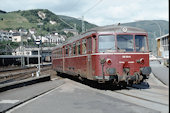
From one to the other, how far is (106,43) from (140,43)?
1775 mm

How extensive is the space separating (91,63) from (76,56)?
316 cm

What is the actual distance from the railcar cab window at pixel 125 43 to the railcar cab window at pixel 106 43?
0.30 metres

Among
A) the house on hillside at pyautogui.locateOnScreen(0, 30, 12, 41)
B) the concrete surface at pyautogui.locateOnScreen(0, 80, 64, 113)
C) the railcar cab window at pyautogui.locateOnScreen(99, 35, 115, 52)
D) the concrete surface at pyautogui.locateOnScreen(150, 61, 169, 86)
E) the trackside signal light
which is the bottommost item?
the concrete surface at pyautogui.locateOnScreen(0, 80, 64, 113)

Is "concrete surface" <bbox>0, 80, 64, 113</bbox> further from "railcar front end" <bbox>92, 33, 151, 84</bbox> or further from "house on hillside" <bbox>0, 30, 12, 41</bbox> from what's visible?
"house on hillside" <bbox>0, 30, 12, 41</bbox>

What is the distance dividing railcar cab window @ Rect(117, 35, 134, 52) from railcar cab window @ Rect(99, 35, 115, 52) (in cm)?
30

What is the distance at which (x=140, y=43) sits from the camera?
1217cm

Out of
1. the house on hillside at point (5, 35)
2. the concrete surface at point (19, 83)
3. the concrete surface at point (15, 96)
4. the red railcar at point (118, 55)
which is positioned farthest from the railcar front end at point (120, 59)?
the house on hillside at point (5, 35)

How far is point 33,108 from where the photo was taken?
8055 mm

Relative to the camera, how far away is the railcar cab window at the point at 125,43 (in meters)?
11.8

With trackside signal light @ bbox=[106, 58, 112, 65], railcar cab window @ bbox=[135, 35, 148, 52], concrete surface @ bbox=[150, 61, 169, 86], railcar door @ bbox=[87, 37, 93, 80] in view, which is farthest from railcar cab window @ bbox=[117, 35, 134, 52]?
concrete surface @ bbox=[150, 61, 169, 86]

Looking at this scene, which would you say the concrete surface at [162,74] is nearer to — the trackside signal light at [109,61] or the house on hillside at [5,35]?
the trackside signal light at [109,61]

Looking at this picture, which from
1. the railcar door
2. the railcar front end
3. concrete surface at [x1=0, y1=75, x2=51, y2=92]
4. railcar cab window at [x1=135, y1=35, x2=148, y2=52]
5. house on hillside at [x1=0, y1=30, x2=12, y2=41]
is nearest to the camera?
the railcar front end

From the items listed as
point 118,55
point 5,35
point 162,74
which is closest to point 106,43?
point 118,55

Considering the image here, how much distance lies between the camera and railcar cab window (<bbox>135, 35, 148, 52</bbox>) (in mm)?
12039
